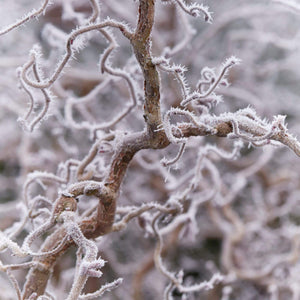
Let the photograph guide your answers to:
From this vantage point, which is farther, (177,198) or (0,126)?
(0,126)

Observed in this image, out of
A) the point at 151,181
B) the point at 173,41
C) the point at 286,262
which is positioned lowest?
the point at 286,262

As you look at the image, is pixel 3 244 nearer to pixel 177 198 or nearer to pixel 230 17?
pixel 177 198

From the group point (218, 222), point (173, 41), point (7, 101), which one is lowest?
point (218, 222)

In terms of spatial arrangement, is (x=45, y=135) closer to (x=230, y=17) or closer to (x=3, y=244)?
(x=230, y=17)

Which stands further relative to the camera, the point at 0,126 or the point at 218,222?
the point at 0,126

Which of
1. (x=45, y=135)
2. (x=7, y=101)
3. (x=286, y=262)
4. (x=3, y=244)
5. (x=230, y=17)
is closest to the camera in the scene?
(x=3, y=244)

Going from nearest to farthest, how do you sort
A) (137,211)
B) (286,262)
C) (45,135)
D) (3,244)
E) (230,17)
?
1. (3,244)
2. (137,211)
3. (286,262)
4. (230,17)
5. (45,135)

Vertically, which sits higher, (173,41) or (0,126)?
(173,41)

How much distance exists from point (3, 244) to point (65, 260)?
96 centimetres

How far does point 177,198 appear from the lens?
545 millimetres

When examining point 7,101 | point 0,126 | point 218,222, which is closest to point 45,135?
point 0,126

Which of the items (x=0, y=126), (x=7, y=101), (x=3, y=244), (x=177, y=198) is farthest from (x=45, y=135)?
(x=3, y=244)

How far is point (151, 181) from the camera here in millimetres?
1331

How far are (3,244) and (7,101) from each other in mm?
829
